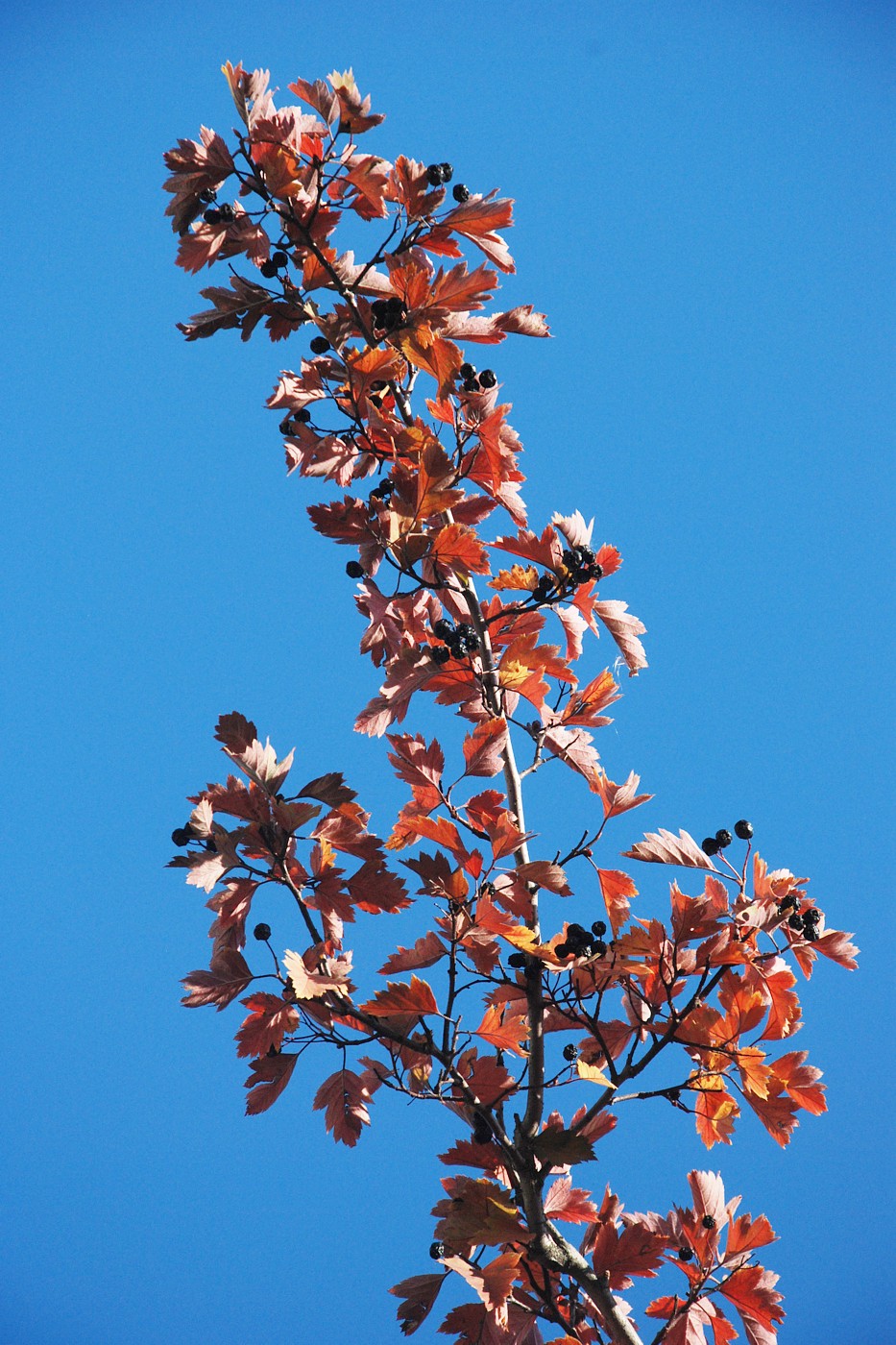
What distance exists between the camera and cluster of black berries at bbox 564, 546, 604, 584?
53.7 inches

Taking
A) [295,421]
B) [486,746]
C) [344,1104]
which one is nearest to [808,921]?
[486,746]

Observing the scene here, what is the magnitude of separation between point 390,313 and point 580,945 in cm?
75

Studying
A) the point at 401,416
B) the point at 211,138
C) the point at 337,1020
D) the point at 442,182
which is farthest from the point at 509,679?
the point at 211,138

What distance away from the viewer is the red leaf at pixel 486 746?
50.6 inches

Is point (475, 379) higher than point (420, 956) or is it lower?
higher

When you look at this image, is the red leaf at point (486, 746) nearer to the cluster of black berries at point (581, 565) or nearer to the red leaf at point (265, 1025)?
the cluster of black berries at point (581, 565)

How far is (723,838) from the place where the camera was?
4.64 ft

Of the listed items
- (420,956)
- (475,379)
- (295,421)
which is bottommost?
(420,956)

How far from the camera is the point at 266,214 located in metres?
1.33

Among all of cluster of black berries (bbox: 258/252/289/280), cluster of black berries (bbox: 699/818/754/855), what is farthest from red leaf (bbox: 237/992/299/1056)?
cluster of black berries (bbox: 258/252/289/280)

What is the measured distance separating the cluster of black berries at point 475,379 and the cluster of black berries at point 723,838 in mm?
622

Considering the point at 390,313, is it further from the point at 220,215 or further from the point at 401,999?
the point at 401,999

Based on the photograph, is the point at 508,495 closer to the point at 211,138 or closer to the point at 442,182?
the point at 442,182

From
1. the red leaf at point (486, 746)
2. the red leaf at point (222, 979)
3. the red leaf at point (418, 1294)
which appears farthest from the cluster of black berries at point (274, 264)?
the red leaf at point (418, 1294)
